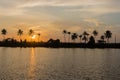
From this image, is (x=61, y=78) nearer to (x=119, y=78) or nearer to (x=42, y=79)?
(x=42, y=79)

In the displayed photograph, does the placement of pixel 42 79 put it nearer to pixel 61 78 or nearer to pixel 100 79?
pixel 61 78

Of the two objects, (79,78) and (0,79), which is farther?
(79,78)

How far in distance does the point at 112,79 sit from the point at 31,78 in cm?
1608

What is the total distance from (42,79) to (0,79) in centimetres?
799

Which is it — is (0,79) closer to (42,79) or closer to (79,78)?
(42,79)

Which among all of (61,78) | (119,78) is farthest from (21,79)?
(119,78)

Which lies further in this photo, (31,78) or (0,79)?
(31,78)

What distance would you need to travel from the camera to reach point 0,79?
174 feet

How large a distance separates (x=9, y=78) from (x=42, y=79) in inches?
251

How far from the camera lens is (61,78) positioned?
5619 cm

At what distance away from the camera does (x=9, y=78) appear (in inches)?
2168

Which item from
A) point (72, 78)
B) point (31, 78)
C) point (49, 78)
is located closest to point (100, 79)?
point (72, 78)

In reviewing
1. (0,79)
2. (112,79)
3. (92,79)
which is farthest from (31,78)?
(112,79)

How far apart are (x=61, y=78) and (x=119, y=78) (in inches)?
453
